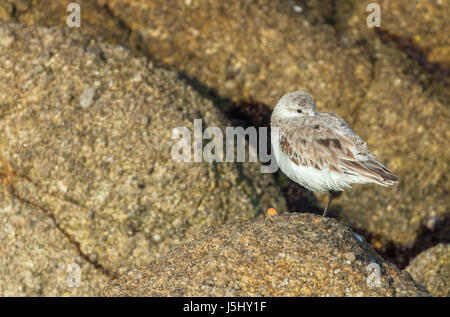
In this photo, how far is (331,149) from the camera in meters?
6.52

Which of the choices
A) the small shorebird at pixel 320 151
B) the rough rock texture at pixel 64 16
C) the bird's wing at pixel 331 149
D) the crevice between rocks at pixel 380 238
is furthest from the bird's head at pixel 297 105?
the rough rock texture at pixel 64 16

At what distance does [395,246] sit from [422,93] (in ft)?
9.35

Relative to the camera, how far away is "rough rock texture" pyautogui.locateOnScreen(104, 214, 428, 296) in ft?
17.5

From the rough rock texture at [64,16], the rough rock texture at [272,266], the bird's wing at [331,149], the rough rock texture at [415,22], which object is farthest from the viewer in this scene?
the rough rock texture at [415,22]

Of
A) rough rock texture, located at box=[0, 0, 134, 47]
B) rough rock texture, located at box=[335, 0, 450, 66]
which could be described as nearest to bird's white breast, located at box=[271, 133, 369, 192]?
rough rock texture, located at box=[0, 0, 134, 47]

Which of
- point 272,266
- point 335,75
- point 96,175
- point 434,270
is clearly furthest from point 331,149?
point 335,75

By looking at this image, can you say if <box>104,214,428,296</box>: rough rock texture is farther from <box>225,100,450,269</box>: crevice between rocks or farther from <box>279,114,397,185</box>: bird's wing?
<box>225,100,450,269</box>: crevice between rocks

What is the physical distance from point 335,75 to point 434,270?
391cm

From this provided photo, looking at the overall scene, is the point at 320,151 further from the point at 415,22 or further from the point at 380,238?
the point at 415,22

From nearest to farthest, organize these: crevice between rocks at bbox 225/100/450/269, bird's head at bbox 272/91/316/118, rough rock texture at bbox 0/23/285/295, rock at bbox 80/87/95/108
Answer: bird's head at bbox 272/91/316/118, rough rock texture at bbox 0/23/285/295, rock at bbox 80/87/95/108, crevice between rocks at bbox 225/100/450/269

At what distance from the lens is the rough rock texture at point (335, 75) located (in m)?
9.55

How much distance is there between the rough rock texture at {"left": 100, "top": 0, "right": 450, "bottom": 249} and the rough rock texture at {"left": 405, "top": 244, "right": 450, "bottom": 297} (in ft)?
3.78

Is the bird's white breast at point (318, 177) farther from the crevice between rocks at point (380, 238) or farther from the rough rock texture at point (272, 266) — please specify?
the crevice between rocks at point (380, 238)
